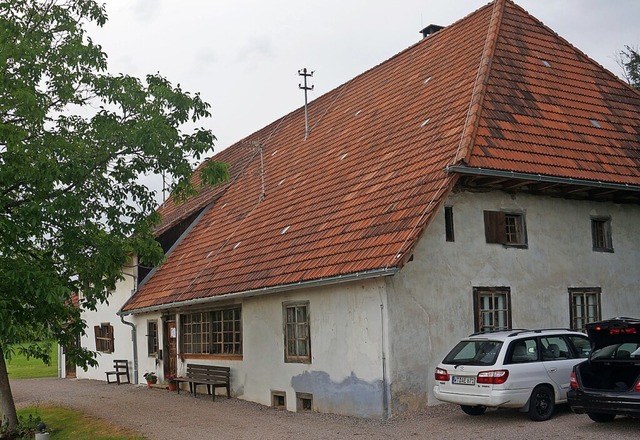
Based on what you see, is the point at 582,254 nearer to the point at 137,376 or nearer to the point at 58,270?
the point at 58,270

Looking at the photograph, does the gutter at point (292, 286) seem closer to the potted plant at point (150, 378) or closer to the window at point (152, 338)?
the window at point (152, 338)

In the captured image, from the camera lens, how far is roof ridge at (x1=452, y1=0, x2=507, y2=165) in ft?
49.4

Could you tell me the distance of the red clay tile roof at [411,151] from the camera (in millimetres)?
15438

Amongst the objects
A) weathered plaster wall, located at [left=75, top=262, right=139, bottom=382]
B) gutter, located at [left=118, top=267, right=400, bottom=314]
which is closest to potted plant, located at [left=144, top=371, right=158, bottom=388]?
weathered plaster wall, located at [left=75, top=262, right=139, bottom=382]

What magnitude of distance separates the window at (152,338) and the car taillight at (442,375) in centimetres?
1416

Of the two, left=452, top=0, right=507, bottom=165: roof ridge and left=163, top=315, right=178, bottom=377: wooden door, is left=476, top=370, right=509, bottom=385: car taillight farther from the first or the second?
left=163, top=315, right=178, bottom=377: wooden door

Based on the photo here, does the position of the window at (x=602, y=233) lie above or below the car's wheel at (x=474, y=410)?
above

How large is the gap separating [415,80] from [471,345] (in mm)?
9317

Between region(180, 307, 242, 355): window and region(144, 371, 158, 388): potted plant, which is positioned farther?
region(144, 371, 158, 388): potted plant

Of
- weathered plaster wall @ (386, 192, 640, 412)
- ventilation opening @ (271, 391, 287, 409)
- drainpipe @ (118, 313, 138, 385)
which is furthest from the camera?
drainpipe @ (118, 313, 138, 385)

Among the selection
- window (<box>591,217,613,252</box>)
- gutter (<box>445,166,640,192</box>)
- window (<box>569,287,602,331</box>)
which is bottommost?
window (<box>569,287,602,331</box>)

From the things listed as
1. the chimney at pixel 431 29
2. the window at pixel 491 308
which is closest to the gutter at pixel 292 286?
the window at pixel 491 308

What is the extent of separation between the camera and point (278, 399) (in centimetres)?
1802

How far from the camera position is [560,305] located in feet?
54.2
